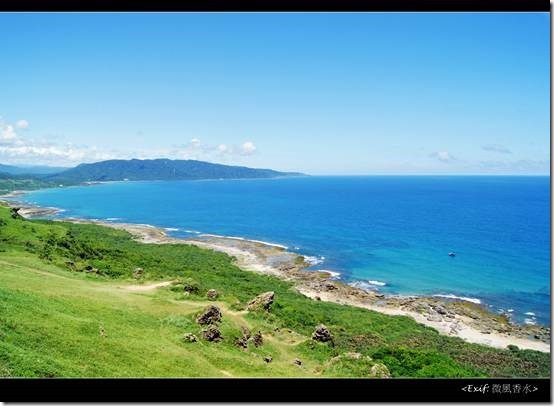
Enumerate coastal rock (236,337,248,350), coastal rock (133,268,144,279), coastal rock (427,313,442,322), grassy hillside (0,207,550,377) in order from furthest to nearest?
coastal rock (427,313,442,322)
coastal rock (133,268,144,279)
coastal rock (236,337,248,350)
grassy hillside (0,207,550,377)

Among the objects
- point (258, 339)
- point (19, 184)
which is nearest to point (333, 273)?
point (258, 339)

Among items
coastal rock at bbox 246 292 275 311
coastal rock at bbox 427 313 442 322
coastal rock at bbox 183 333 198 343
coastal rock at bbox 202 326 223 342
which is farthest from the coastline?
coastal rock at bbox 183 333 198 343

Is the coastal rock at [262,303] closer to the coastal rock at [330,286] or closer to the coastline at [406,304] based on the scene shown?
the coastline at [406,304]

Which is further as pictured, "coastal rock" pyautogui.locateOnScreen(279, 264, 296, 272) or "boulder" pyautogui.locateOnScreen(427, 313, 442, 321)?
"coastal rock" pyautogui.locateOnScreen(279, 264, 296, 272)

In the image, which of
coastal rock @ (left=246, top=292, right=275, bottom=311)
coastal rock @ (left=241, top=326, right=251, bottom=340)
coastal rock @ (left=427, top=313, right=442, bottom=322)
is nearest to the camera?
coastal rock @ (left=241, top=326, right=251, bottom=340)

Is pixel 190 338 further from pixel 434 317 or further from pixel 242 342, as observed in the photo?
pixel 434 317

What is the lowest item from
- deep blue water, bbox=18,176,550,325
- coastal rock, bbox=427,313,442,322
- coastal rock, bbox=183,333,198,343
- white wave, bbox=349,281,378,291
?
coastal rock, bbox=427,313,442,322

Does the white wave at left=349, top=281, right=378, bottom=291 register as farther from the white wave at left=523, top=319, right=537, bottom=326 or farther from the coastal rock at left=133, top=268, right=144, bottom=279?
the coastal rock at left=133, top=268, right=144, bottom=279
